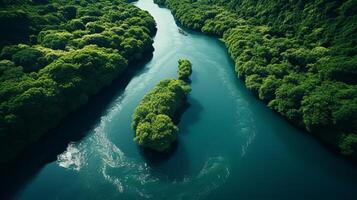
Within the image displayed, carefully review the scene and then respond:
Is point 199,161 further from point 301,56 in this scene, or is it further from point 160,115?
point 301,56

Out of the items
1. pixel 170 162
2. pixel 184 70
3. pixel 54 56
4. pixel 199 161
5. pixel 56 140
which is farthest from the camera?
pixel 184 70

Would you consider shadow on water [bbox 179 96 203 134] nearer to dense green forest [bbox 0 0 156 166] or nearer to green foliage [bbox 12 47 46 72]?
dense green forest [bbox 0 0 156 166]

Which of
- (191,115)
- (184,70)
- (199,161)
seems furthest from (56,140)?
(184,70)

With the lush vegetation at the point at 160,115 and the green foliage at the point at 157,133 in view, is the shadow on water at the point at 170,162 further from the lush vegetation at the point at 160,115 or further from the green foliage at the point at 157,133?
the green foliage at the point at 157,133

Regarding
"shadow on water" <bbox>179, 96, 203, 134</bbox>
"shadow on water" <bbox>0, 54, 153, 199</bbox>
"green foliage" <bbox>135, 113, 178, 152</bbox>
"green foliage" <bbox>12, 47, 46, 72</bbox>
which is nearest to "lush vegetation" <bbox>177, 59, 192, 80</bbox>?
"shadow on water" <bbox>179, 96, 203, 134</bbox>

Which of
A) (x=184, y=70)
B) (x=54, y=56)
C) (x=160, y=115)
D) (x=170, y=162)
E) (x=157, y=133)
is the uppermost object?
(x=160, y=115)

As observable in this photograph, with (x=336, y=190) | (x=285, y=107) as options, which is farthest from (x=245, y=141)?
(x=336, y=190)

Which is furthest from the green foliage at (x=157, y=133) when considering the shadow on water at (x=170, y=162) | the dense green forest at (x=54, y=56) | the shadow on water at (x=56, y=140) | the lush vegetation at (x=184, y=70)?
the lush vegetation at (x=184, y=70)

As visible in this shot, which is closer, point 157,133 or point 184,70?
point 157,133
